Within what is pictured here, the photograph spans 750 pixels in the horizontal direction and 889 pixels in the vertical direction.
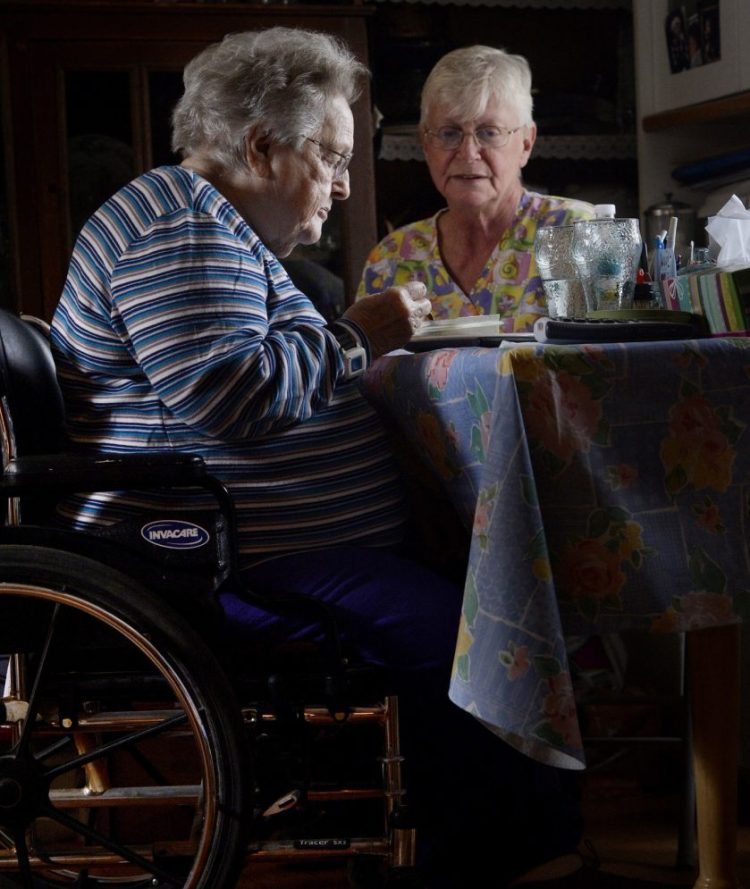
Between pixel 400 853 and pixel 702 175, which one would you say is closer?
pixel 400 853

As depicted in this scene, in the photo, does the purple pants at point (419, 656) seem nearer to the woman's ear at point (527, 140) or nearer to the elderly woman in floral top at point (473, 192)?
the elderly woman in floral top at point (473, 192)

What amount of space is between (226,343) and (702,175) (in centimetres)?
202

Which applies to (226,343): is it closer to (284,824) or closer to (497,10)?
(284,824)

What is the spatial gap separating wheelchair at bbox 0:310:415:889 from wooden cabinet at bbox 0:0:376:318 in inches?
67.6

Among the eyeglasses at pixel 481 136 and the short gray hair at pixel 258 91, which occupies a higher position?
the eyeglasses at pixel 481 136

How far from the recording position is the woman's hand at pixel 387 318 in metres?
1.48

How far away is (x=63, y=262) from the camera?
2988 mm

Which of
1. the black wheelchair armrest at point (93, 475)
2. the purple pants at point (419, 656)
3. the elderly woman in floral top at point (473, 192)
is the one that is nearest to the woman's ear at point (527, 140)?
the elderly woman in floral top at point (473, 192)

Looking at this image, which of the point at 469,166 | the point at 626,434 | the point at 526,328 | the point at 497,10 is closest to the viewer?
the point at 626,434

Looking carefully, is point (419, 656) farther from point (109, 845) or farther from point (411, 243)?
point (411, 243)

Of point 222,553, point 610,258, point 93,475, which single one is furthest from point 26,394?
point 610,258

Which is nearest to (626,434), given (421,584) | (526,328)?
(421,584)

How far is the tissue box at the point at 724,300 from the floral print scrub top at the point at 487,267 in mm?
808

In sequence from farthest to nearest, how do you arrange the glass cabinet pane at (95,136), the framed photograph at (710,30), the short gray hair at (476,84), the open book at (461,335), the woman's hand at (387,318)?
the glass cabinet pane at (95,136), the framed photograph at (710,30), the short gray hair at (476,84), the woman's hand at (387,318), the open book at (461,335)
